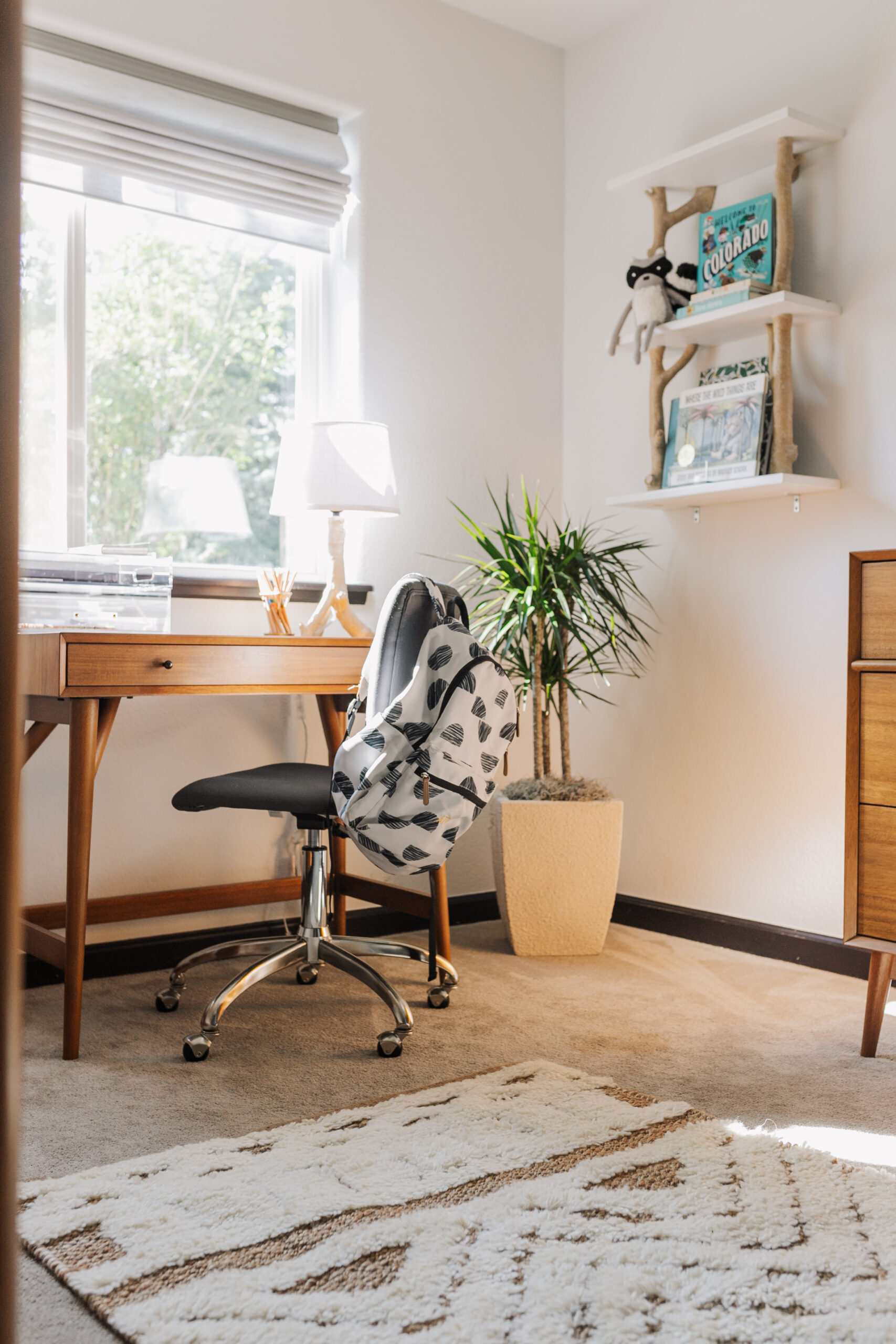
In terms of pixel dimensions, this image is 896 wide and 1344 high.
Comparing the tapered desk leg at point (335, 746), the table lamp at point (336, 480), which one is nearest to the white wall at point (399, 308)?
the tapered desk leg at point (335, 746)

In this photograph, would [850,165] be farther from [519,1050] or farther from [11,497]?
[11,497]

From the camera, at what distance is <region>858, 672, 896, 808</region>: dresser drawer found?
2.00 metres

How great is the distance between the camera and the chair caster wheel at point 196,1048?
2023mm

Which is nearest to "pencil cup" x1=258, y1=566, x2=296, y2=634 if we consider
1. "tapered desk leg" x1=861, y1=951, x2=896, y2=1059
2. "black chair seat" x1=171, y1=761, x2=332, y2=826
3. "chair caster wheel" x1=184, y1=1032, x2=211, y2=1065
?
"black chair seat" x1=171, y1=761, x2=332, y2=826

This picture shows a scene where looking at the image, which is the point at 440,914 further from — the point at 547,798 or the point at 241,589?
the point at 241,589

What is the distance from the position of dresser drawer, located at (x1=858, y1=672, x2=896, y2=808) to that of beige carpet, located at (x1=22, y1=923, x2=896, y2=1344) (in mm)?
504

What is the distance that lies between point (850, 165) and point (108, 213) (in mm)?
1825

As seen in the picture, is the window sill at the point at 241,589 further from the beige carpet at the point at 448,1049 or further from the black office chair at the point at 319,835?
the beige carpet at the point at 448,1049

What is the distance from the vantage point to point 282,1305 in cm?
119

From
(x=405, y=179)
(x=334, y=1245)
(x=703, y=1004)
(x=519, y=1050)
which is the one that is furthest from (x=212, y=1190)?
(x=405, y=179)

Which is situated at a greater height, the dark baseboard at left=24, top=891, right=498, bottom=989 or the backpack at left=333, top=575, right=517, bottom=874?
the backpack at left=333, top=575, right=517, bottom=874

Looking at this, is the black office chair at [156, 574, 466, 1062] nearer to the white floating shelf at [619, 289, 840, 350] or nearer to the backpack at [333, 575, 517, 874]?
the backpack at [333, 575, 517, 874]

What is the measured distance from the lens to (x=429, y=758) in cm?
196

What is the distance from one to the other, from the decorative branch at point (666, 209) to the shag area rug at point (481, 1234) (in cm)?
229
